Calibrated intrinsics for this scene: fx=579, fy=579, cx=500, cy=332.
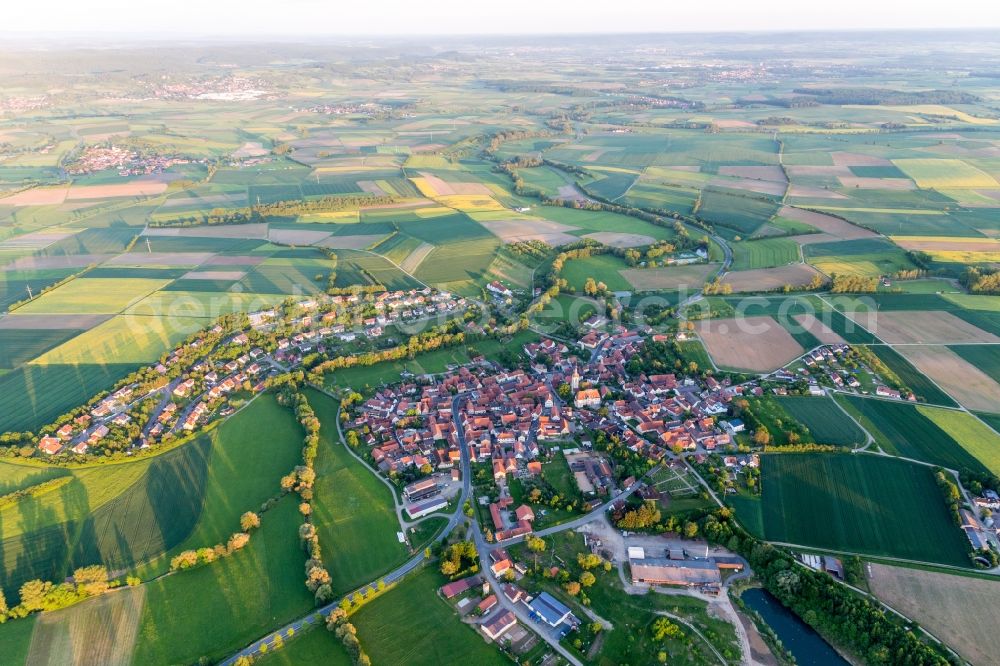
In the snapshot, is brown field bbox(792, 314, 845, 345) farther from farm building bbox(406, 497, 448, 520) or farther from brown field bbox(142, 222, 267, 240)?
brown field bbox(142, 222, 267, 240)

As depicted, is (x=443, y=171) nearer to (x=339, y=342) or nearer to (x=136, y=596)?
(x=339, y=342)

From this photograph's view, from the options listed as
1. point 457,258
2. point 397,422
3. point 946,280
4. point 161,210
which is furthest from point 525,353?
point 161,210

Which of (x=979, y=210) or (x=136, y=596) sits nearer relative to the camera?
(x=136, y=596)

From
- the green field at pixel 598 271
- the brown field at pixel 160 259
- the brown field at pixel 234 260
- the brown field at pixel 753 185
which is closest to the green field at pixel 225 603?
the green field at pixel 598 271

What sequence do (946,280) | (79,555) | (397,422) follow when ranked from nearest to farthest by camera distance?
(79,555) < (397,422) < (946,280)

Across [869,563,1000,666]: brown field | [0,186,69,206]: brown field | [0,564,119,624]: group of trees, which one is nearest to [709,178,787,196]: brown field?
[869,563,1000,666]: brown field

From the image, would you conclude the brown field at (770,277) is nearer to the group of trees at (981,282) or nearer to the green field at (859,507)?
the group of trees at (981,282)

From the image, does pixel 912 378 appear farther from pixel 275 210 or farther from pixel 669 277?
pixel 275 210
